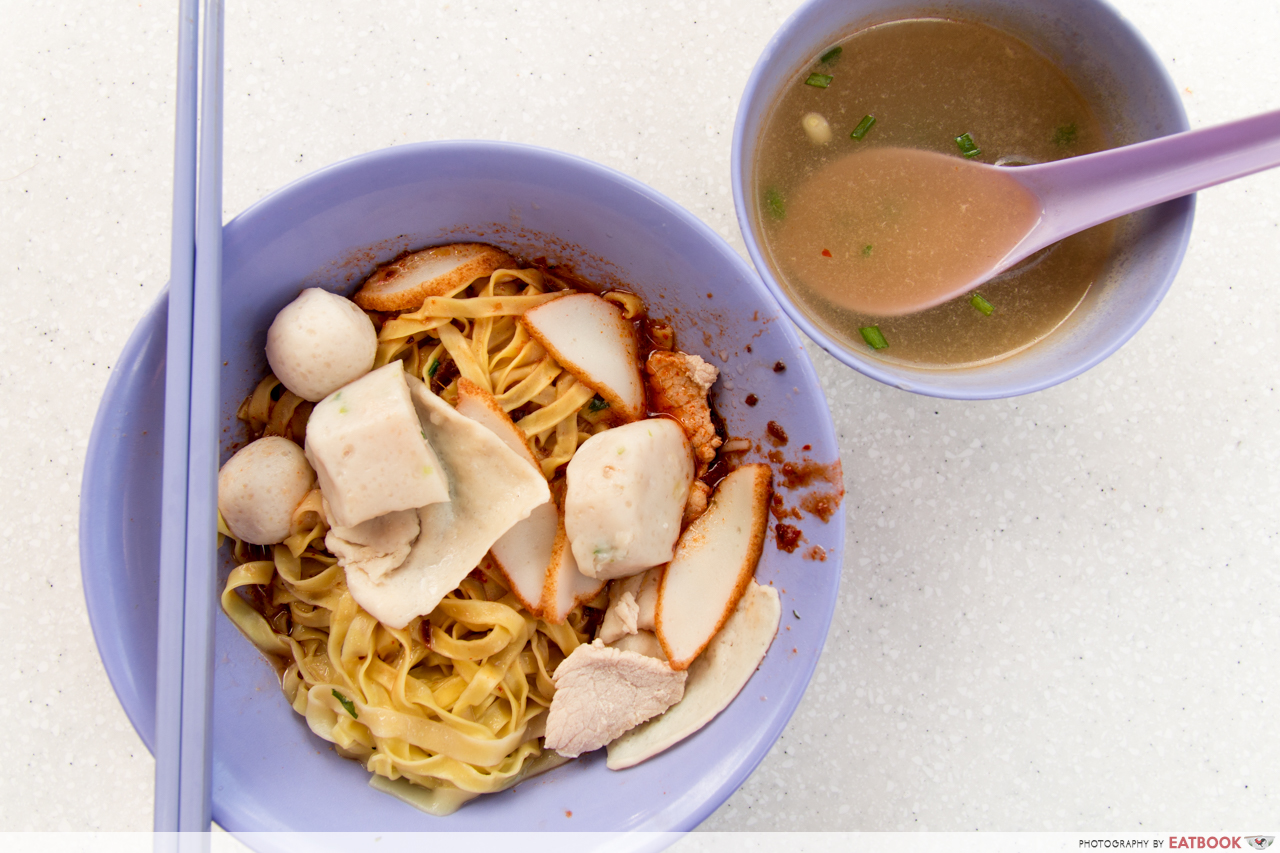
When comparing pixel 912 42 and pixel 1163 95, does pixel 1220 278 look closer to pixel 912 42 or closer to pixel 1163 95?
pixel 1163 95

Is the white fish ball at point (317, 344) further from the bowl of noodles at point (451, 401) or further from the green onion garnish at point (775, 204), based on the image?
the green onion garnish at point (775, 204)

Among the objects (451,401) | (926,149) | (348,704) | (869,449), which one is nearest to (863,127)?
(926,149)

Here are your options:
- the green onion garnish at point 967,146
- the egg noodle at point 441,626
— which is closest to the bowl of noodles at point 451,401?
the egg noodle at point 441,626

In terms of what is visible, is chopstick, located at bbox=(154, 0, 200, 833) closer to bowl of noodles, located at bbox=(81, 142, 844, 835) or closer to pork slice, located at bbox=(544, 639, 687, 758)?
bowl of noodles, located at bbox=(81, 142, 844, 835)

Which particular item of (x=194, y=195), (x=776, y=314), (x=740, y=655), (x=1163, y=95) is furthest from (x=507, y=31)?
(x=740, y=655)

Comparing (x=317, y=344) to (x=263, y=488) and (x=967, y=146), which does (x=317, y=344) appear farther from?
(x=967, y=146)

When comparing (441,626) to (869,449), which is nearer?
(441,626)
